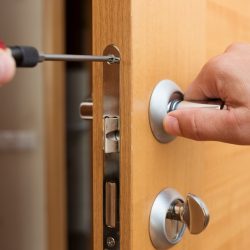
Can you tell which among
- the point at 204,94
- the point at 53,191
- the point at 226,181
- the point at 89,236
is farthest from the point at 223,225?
the point at 89,236

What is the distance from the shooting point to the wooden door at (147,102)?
36cm

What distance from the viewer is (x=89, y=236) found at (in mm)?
1386

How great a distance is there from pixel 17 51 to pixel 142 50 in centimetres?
13

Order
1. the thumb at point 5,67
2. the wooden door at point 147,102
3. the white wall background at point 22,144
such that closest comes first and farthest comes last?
the thumb at point 5,67 → the wooden door at point 147,102 → the white wall background at point 22,144

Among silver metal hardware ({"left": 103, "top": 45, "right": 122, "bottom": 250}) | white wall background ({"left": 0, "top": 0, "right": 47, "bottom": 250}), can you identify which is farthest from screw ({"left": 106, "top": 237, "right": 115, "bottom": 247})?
white wall background ({"left": 0, "top": 0, "right": 47, "bottom": 250})

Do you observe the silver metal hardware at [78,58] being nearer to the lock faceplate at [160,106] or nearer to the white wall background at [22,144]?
Answer: the lock faceplate at [160,106]

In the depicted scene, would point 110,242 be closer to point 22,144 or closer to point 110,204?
point 110,204

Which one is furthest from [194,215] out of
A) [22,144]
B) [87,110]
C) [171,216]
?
[22,144]

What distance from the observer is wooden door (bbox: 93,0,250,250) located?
1.20 feet

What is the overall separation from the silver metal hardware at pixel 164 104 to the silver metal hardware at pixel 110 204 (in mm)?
67

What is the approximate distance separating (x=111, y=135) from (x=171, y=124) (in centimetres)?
6

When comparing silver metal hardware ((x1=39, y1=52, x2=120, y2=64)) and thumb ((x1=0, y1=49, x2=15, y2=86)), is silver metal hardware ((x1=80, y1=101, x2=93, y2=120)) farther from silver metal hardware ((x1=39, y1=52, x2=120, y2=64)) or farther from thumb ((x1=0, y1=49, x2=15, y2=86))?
thumb ((x1=0, y1=49, x2=15, y2=86))

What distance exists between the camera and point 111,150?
375 millimetres

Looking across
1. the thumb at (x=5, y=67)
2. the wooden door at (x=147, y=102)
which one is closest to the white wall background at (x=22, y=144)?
the wooden door at (x=147, y=102)
